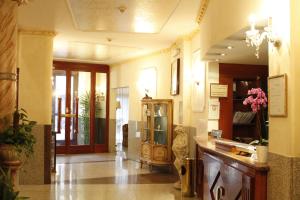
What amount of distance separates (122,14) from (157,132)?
11.2ft

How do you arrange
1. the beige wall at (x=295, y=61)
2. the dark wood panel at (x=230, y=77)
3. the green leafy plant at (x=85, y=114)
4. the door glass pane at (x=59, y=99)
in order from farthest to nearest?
the green leafy plant at (x=85, y=114) < the door glass pane at (x=59, y=99) < the dark wood panel at (x=230, y=77) < the beige wall at (x=295, y=61)

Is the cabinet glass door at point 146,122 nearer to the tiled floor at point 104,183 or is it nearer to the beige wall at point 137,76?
the beige wall at point 137,76

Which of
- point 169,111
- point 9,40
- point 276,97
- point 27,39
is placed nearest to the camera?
point 276,97

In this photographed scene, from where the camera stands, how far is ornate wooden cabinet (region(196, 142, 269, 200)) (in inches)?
116

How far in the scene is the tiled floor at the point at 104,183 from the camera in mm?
5891

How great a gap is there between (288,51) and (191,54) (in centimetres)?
423

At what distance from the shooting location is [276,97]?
287 cm

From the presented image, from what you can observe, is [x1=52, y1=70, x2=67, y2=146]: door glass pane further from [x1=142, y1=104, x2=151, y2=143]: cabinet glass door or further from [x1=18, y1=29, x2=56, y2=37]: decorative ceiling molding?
[x1=18, y1=29, x2=56, y2=37]: decorative ceiling molding

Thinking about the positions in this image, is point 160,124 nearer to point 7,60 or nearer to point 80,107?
point 80,107

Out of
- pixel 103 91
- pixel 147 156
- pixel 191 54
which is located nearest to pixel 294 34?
pixel 191 54

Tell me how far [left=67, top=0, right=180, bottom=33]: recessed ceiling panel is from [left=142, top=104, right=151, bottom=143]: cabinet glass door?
235 centimetres

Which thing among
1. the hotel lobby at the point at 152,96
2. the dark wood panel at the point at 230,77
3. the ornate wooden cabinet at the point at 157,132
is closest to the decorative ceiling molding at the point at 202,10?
the hotel lobby at the point at 152,96

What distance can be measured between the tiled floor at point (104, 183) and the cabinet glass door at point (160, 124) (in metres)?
0.77

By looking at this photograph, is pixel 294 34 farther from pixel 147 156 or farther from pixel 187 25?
pixel 147 156
